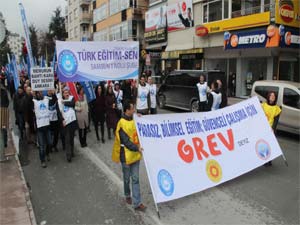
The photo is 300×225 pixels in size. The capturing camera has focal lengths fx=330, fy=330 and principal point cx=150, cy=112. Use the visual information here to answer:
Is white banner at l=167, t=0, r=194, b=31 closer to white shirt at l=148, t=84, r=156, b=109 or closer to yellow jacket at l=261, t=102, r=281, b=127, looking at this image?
white shirt at l=148, t=84, r=156, b=109

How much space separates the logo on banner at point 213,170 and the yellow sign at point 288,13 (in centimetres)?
1489

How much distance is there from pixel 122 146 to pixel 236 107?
111 inches

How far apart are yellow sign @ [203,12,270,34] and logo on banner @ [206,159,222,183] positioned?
592 inches

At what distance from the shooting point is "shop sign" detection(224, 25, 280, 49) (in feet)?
58.3

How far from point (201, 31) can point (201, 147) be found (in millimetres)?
19066

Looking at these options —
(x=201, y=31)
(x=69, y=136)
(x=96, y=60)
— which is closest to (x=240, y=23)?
(x=201, y=31)

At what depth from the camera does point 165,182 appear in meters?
4.93

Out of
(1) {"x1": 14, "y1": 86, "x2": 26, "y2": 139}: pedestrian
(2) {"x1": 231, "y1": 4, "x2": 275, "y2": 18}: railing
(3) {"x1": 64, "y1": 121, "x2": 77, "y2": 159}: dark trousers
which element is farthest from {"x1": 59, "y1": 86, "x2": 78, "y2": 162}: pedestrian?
(2) {"x1": 231, "y1": 4, "x2": 275, "y2": 18}: railing

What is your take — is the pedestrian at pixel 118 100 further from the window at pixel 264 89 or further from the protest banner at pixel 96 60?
the window at pixel 264 89

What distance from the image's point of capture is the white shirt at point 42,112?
24.3 ft

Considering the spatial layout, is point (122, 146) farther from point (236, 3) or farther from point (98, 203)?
point (236, 3)

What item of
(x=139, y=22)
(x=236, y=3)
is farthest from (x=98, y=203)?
(x=139, y=22)

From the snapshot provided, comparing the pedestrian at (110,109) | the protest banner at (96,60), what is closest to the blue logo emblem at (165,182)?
the protest banner at (96,60)

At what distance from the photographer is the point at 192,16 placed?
2572 cm
